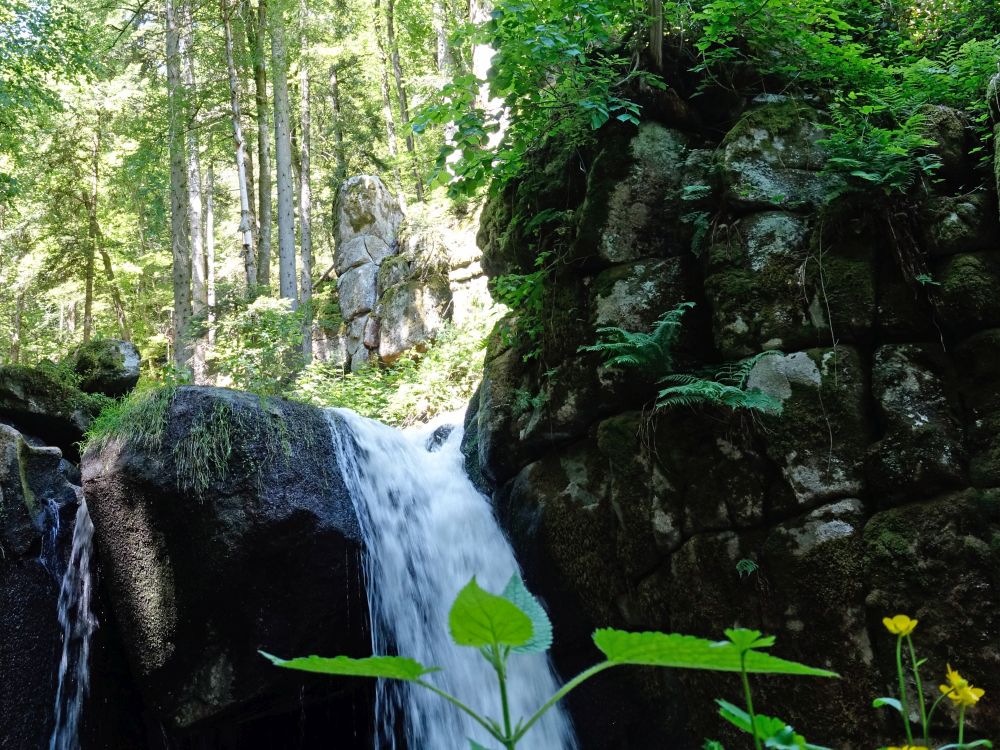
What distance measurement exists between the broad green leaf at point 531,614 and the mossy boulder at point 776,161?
181 inches

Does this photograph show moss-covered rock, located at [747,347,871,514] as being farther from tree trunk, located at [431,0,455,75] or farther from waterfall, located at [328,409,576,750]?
tree trunk, located at [431,0,455,75]

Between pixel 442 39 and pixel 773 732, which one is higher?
pixel 442 39

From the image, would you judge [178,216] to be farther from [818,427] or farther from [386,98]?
[818,427]

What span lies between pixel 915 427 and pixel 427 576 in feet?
12.6

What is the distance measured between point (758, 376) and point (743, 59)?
2757 millimetres

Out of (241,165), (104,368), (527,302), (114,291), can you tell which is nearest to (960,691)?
(527,302)

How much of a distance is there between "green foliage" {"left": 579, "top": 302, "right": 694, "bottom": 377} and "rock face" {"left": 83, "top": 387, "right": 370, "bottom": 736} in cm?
252

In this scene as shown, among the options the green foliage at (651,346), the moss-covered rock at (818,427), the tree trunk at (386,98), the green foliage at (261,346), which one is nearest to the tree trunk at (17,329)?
the green foliage at (261,346)

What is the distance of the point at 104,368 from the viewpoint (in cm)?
643

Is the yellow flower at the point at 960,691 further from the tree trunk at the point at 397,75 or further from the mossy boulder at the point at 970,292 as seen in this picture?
the tree trunk at the point at 397,75

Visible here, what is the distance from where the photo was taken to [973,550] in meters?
3.68

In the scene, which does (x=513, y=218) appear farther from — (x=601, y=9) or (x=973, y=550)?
(x=973, y=550)

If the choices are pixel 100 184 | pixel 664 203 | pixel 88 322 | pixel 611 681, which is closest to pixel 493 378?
pixel 664 203

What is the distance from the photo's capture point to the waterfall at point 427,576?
5.09 metres
